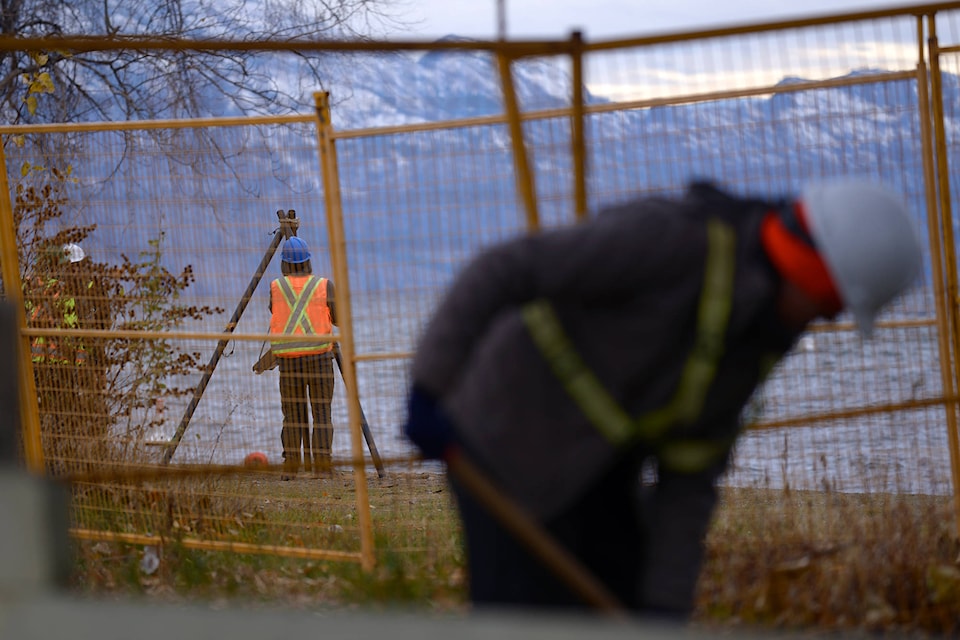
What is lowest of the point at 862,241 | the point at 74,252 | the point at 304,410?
the point at 304,410

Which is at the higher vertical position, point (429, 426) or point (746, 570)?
point (429, 426)

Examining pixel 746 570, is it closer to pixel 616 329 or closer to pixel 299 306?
pixel 616 329

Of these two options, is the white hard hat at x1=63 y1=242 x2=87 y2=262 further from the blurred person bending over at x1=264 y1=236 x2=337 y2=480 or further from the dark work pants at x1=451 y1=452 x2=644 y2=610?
the dark work pants at x1=451 y1=452 x2=644 y2=610

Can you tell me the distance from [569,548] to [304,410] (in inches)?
116

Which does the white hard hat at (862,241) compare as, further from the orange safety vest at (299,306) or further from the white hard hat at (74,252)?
the orange safety vest at (299,306)

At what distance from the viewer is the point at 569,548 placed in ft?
7.70

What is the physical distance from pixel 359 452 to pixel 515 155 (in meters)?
1.97

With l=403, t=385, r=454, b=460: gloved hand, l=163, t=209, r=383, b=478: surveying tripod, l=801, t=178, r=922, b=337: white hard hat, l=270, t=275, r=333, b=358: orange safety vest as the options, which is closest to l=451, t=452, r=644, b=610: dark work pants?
l=403, t=385, r=454, b=460: gloved hand

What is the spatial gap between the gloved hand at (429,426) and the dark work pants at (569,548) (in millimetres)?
116

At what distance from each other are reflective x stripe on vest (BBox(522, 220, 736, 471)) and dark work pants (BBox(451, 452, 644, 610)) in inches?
9.9

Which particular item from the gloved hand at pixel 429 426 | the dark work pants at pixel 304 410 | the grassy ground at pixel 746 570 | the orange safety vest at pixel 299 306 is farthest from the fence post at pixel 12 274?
the gloved hand at pixel 429 426

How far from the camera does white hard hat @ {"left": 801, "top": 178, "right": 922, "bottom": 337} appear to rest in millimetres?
2008

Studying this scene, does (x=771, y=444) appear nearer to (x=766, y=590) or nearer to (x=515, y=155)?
A: (x=766, y=590)

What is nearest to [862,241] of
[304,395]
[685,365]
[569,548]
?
[685,365]
